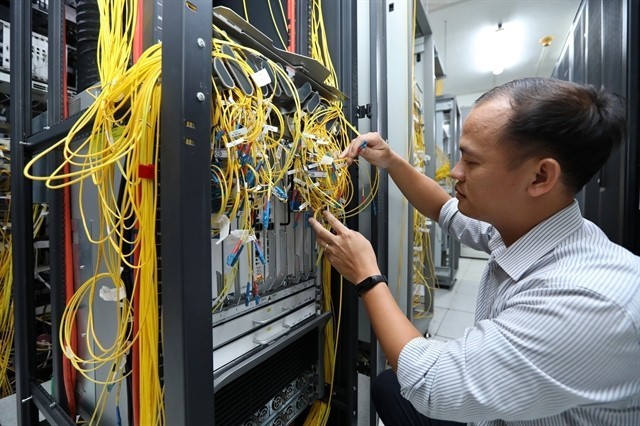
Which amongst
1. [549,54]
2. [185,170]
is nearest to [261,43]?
[185,170]

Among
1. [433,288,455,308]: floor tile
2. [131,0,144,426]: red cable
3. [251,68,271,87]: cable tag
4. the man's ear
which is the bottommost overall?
[433,288,455,308]: floor tile

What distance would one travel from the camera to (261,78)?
0.69 m

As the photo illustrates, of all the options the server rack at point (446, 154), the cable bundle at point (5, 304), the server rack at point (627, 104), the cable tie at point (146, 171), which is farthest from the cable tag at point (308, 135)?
the server rack at point (446, 154)

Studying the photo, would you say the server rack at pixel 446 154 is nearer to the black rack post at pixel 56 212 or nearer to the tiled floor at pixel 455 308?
the tiled floor at pixel 455 308

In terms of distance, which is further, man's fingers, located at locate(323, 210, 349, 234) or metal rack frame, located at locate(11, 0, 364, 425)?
man's fingers, located at locate(323, 210, 349, 234)

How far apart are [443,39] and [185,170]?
4880mm

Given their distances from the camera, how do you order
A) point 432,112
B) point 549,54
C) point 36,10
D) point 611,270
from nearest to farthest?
point 611,270 < point 36,10 < point 432,112 < point 549,54

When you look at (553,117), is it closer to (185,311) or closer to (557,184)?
(557,184)

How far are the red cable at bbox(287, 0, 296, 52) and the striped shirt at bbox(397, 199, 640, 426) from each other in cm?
104

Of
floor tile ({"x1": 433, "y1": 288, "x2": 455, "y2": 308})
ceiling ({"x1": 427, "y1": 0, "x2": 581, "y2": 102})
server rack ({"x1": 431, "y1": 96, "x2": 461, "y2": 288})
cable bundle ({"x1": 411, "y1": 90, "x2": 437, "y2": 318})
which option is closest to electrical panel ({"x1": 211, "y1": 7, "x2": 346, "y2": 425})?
cable bundle ({"x1": 411, "y1": 90, "x2": 437, "y2": 318})

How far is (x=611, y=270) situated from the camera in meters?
0.49

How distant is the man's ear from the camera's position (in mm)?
563

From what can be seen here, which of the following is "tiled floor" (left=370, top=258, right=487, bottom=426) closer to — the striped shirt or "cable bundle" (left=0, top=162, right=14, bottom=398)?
the striped shirt

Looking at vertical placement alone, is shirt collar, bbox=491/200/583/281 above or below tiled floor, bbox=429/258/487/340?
above
